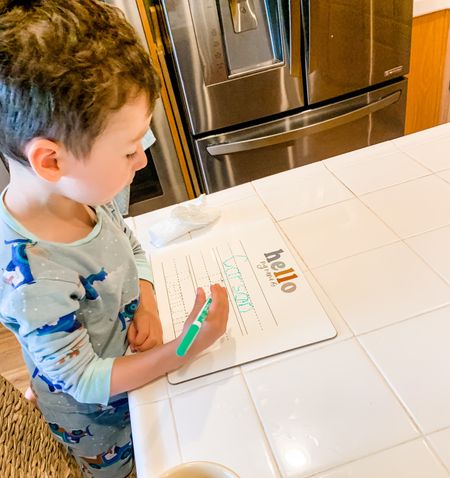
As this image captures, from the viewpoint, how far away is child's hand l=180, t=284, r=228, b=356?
59 cm

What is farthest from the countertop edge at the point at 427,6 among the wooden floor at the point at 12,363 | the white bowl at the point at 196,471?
the wooden floor at the point at 12,363

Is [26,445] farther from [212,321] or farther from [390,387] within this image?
[390,387]

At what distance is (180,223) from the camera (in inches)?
33.6

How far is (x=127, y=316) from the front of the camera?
0.71 metres


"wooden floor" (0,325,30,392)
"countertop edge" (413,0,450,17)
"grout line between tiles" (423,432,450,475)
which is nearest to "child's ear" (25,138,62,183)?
"grout line between tiles" (423,432,450,475)

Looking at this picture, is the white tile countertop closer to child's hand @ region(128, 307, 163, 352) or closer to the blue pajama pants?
child's hand @ region(128, 307, 163, 352)

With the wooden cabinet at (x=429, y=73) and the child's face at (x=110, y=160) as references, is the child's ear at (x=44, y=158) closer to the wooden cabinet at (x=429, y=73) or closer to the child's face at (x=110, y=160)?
the child's face at (x=110, y=160)

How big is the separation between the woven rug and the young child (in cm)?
10

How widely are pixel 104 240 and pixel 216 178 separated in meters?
1.18

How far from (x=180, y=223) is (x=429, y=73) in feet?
5.66

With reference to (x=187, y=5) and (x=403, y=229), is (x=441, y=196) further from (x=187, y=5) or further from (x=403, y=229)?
(x=187, y=5)

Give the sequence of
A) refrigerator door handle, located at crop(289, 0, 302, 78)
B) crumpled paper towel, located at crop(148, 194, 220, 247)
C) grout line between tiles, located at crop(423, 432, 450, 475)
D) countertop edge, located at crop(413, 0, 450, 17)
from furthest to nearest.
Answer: countertop edge, located at crop(413, 0, 450, 17) → refrigerator door handle, located at crop(289, 0, 302, 78) → crumpled paper towel, located at crop(148, 194, 220, 247) → grout line between tiles, located at crop(423, 432, 450, 475)

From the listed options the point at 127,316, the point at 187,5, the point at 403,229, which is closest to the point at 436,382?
the point at 403,229

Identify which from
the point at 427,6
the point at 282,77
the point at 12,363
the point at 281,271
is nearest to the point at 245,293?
the point at 281,271
